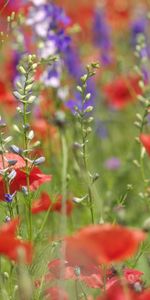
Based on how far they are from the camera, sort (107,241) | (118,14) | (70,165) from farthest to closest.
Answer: (118,14) → (70,165) → (107,241)

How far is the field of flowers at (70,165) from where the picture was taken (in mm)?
940

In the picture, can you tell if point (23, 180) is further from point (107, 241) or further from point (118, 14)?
point (118, 14)

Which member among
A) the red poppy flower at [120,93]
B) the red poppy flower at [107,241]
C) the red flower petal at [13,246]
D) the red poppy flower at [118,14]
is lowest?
the red poppy flower at [118,14]

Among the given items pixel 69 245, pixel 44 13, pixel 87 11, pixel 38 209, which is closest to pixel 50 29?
pixel 44 13

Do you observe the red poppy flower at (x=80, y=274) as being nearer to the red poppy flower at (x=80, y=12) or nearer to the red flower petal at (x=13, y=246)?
the red flower petal at (x=13, y=246)

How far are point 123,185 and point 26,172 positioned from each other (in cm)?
152

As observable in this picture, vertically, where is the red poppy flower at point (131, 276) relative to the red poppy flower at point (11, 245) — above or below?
below

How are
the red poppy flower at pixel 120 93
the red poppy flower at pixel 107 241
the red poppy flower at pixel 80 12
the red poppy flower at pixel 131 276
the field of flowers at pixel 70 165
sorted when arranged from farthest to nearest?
the red poppy flower at pixel 80 12
the red poppy flower at pixel 120 93
the red poppy flower at pixel 131 276
the field of flowers at pixel 70 165
the red poppy flower at pixel 107 241

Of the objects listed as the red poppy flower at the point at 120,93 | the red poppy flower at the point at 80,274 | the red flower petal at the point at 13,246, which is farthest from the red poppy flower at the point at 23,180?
the red poppy flower at the point at 120,93

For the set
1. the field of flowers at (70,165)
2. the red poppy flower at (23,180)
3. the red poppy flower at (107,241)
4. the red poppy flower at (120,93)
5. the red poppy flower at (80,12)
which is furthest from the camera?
the red poppy flower at (80,12)

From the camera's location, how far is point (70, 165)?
202 cm

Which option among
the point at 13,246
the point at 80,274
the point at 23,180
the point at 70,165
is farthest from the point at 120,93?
the point at 13,246

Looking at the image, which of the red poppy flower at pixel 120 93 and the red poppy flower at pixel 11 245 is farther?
the red poppy flower at pixel 120 93

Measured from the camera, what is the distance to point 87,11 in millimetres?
3818
